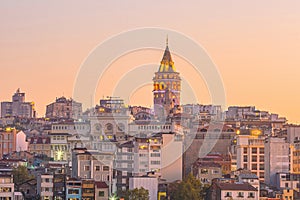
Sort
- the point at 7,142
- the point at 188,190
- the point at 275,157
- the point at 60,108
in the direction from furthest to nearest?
1. the point at 60,108
2. the point at 7,142
3. the point at 275,157
4. the point at 188,190

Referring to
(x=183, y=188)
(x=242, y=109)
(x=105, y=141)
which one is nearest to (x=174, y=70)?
(x=242, y=109)

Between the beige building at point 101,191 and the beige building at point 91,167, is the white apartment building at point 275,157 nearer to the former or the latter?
the beige building at point 91,167

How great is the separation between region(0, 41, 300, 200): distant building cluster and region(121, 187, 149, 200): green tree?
771 millimetres

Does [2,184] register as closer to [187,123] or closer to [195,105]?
[187,123]

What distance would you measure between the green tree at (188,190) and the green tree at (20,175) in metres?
5.99

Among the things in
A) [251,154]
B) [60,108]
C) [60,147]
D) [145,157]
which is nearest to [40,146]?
[60,147]

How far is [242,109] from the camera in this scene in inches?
3391

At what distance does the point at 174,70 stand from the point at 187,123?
21.8m

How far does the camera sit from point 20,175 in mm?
46156

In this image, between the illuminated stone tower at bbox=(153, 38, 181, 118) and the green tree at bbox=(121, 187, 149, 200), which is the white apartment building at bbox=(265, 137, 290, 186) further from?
the illuminated stone tower at bbox=(153, 38, 181, 118)

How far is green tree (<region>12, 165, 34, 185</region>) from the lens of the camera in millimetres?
45338

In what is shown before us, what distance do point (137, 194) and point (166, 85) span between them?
4277 centimetres

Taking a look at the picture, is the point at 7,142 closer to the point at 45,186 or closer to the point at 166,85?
the point at 166,85

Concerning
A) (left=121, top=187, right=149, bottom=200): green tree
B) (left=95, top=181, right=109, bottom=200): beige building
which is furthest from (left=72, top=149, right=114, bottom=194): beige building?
(left=121, top=187, right=149, bottom=200): green tree
